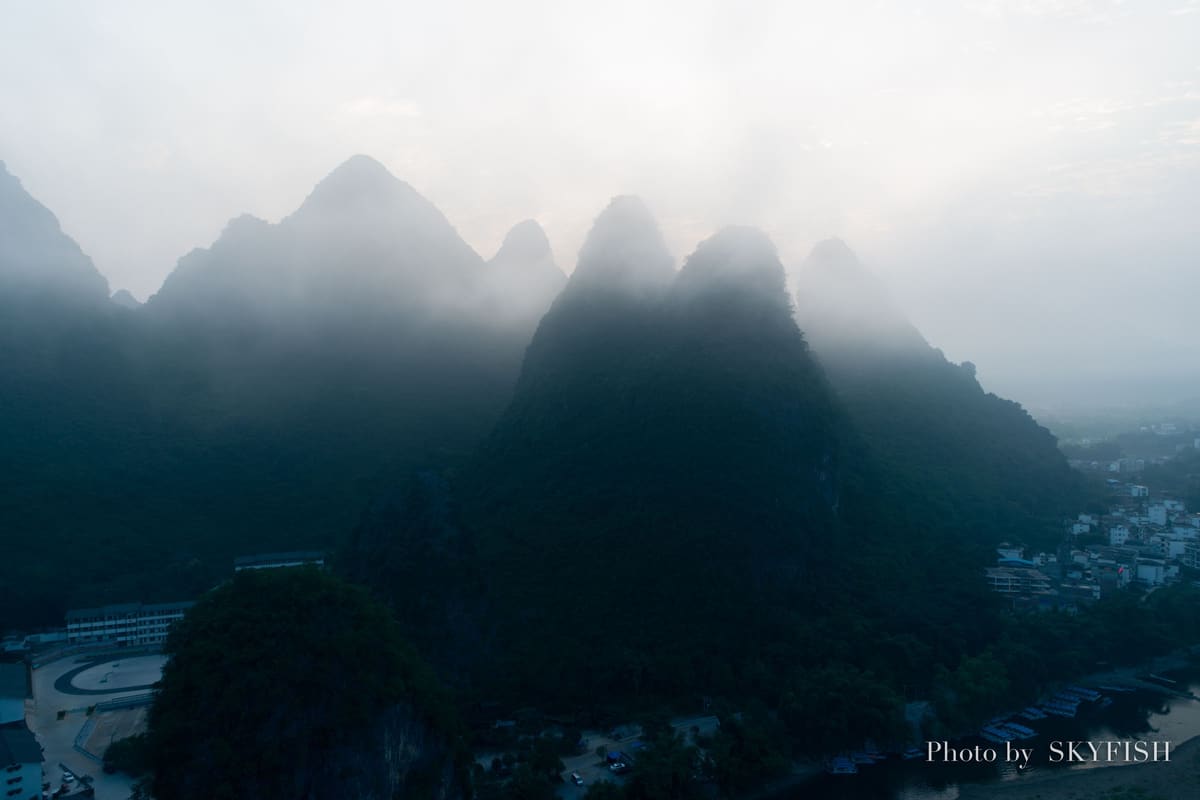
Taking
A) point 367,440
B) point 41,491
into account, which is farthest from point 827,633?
point 41,491

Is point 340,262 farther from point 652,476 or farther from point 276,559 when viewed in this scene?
point 652,476

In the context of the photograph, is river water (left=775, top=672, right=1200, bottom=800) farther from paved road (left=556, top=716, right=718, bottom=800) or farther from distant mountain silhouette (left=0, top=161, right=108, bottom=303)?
distant mountain silhouette (left=0, top=161, right=108, bottom=303)

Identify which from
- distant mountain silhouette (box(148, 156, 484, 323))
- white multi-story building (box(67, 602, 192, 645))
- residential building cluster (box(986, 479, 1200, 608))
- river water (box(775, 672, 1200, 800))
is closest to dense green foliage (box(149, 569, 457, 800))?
river water (box(775, 672, 1200, 800))

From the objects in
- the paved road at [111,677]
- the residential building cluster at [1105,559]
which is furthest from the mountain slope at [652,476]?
the paved road at [111,677]

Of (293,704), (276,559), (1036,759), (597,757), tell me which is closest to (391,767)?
(293,704)

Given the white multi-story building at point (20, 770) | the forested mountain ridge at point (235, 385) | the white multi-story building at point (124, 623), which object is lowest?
the white multi-story building at point (20, 770)

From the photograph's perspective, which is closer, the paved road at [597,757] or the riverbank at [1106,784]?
the paved road at [597,757]

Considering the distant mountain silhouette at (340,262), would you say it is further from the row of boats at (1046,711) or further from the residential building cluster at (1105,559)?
the row of boats at (1046,711)
